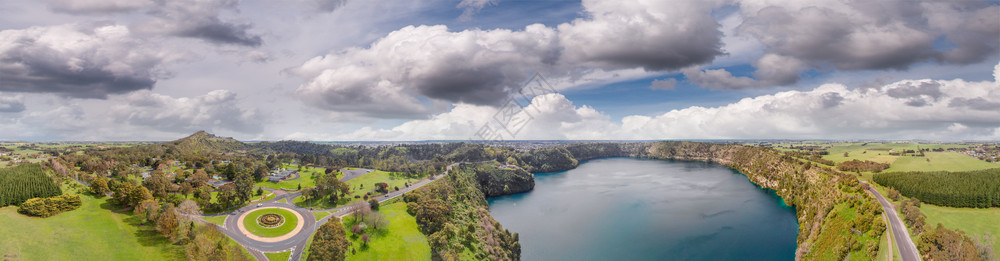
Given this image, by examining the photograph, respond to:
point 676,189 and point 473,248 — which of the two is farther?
point 676,189

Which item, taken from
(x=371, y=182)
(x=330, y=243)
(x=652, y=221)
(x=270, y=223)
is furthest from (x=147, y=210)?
(x=652, y=221)

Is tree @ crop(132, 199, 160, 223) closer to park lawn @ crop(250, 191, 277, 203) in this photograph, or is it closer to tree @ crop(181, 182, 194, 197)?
tree @ crop(181, 182, 194, 197)

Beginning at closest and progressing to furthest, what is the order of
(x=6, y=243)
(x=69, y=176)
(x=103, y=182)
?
(x=6, y=243) → (x=103, y=182) → (x=69, y=176)

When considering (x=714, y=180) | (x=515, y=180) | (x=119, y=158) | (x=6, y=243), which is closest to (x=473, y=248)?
(x=6, y=243)

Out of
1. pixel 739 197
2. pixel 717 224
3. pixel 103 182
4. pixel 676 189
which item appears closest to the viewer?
pixel 103 182

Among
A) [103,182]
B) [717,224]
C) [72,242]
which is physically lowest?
[717,224]

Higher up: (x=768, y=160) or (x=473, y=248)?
(x=768, y=160)

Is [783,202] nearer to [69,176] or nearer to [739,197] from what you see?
[739,197]
